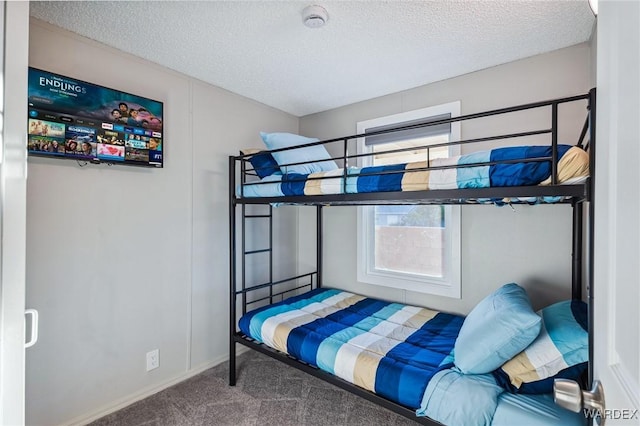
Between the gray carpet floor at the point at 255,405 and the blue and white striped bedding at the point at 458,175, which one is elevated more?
the blue and white striped bedding at the point at 458,175

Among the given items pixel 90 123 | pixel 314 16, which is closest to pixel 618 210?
pixel 314 16

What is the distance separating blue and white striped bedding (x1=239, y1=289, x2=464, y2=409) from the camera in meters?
1.52

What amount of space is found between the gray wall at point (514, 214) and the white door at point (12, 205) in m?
2.39

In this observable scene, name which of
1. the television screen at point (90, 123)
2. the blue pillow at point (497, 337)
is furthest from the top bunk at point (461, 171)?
the television screen at point (90, 123)

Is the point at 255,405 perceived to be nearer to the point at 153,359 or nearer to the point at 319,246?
the point at 153,359

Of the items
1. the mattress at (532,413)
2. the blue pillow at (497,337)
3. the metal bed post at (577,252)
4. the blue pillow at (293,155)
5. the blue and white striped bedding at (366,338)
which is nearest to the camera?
the mattress at (532,413)

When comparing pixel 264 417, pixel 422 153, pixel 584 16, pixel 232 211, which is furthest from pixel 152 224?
pixel 584 16

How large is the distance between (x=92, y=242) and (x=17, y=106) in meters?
1.10

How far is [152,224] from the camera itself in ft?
7.23

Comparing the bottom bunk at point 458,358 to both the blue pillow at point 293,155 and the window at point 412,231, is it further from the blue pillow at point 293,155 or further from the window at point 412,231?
the blue pillow at point 293,155

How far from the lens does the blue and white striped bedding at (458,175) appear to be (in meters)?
1.20

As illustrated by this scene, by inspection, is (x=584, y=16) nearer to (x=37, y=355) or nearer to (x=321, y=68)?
(x=321, y=68)

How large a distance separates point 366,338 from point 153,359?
155 cm

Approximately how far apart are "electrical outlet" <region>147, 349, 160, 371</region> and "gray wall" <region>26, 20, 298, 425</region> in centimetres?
4
